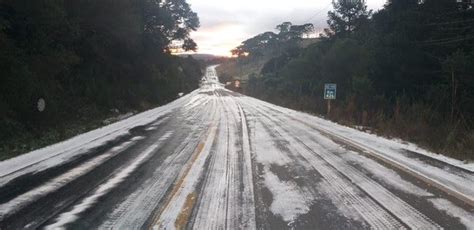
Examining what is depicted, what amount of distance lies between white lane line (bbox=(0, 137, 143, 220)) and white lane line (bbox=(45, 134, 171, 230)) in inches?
27.2

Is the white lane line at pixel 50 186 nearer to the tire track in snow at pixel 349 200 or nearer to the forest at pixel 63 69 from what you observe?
the forest at pixel 63 69

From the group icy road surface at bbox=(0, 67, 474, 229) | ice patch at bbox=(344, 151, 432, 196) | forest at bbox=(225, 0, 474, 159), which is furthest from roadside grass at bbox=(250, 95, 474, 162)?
ice patch at bbox=(344, 151, 432, 196)

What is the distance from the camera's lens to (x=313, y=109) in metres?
24.4

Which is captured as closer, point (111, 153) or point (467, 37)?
point (111, 153)

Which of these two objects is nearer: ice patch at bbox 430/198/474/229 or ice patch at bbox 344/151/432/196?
ice patch at bbox 430/198/474/229

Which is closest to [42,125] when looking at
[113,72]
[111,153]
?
[111,153]

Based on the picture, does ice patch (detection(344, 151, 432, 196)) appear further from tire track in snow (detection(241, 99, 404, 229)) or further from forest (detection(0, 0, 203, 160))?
forest (detection(0, 0, 203, 160))

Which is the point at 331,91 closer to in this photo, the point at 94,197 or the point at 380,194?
the point at 380,194

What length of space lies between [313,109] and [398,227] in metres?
19.9

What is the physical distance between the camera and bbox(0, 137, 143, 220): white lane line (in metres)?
5.40

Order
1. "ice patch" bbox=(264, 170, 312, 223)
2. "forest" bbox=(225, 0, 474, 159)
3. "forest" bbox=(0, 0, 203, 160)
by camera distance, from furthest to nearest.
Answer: "forest" bbox=(225, 0, 474, 159)
"forest" bbox=(0, 0, 203, 160)
"ice patch" bbox=(264, 170, 312, 223)

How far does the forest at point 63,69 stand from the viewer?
1202 cm

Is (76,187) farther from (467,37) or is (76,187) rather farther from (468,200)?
(467,37)

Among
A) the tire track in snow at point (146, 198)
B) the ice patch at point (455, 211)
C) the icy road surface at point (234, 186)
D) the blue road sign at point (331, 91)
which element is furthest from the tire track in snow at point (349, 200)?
the blue road sign at point (331, 91)
